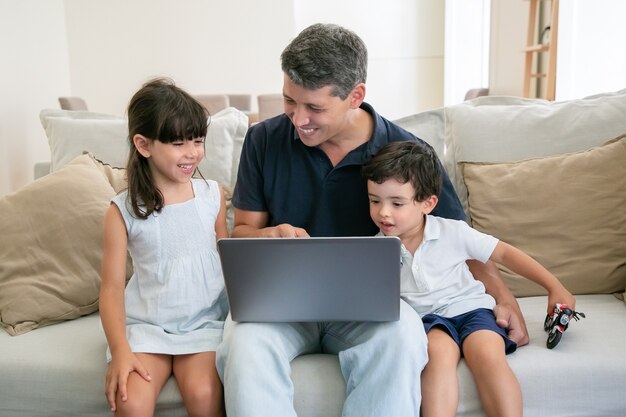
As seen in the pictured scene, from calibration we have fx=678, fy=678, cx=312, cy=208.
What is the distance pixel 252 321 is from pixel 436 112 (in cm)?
96

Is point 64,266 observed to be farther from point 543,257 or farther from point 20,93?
point 20,93

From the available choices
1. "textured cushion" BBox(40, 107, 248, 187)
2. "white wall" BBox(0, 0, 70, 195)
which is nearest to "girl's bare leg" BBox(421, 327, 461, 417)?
"textured cushion" BBox(40, 107, 248, 187)

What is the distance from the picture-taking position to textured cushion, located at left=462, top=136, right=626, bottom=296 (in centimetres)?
180

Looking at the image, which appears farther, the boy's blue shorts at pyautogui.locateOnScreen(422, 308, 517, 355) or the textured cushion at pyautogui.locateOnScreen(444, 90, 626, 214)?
the textured cushion at pyautogui.locateOnScreen(444, 90, 626, 214)

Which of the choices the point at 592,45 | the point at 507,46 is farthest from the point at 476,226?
the point at 507,46

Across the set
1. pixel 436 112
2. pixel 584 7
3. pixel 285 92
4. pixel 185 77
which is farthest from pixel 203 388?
pixel 185 77

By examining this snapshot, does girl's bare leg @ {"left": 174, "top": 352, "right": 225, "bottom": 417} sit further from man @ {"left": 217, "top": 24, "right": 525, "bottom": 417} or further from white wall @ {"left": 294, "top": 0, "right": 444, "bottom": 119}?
white wall @ {"left": 294, "top": 0, "right": 444, "bottom": 119}

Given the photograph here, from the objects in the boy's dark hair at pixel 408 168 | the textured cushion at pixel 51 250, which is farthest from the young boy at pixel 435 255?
the textured cushion at pixel 51 250

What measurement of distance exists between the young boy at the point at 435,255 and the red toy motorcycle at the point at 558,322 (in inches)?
1.2

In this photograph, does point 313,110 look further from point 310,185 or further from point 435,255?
point 435,255

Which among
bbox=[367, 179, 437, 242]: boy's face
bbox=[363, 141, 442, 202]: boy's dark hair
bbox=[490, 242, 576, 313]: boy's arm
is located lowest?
bbox=[490, 242, 576, 313]: boy's arm

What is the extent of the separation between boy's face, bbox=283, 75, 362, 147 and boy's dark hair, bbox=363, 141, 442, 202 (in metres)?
0.13

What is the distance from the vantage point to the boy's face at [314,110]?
156 centimetres

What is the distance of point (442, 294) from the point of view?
1.56 metres
